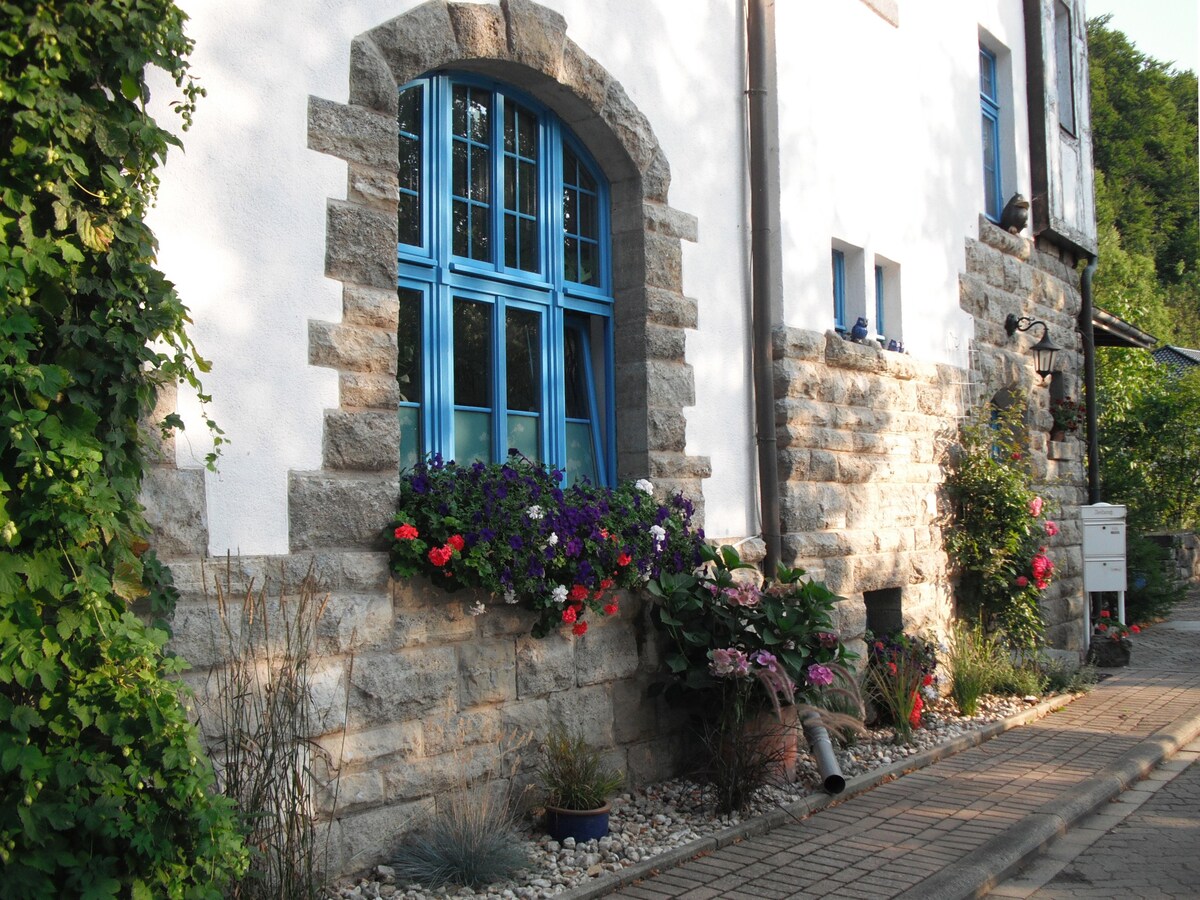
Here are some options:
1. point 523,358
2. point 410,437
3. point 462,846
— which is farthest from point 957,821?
point 410,437

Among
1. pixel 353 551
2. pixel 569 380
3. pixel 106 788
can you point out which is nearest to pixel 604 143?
pixel 569 380

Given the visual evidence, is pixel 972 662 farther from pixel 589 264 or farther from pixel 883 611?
pixel 589 264

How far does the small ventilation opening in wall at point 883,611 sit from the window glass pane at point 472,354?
4.11 m

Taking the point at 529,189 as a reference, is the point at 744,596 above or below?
below

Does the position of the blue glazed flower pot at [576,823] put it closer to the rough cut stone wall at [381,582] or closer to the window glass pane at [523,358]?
the rough cut stone wall at [381,582]

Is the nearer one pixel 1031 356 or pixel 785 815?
pixel 785 815

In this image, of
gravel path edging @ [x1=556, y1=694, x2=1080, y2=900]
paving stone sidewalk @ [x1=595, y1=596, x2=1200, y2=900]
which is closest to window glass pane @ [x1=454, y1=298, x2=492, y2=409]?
gravel path edging @ [x1=556, y1=694, x2=1080, y2=900]

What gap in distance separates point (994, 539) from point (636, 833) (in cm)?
532

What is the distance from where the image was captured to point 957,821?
20.0ft

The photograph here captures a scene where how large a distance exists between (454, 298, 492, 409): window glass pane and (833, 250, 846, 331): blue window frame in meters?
3.57

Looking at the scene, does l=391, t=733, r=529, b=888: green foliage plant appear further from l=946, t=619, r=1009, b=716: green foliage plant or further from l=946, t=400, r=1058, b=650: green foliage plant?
l=946, t=400, r=1058, b=650: green foliage plant

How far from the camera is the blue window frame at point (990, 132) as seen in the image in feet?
37.6

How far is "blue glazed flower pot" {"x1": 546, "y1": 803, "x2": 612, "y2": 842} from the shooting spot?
18.0 ft

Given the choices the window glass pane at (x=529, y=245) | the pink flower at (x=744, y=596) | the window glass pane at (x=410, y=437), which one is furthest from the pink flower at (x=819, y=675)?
the window glass pane at (x=529, y=245)
